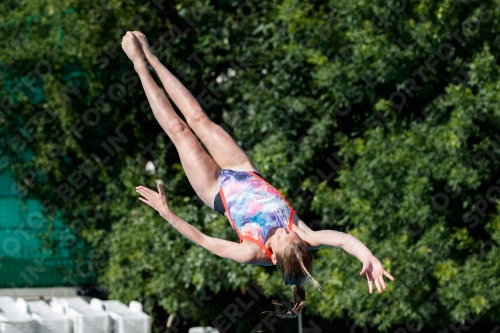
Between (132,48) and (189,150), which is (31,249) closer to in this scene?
(132,48)

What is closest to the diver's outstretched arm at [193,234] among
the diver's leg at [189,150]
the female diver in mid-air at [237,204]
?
the female diver in mid-air at [237,204]

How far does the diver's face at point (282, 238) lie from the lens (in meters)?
4.69

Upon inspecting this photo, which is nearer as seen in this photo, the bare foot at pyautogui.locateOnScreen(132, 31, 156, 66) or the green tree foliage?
the bare foot at pyautogui.locateOnScreen(132, 31, 156, 66)

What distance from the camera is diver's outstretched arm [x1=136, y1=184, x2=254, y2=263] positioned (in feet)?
15.2

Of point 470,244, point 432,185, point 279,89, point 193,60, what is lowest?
point 470,244

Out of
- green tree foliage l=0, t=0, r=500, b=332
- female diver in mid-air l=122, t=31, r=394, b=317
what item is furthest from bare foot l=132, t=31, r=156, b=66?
green tree foliage l=0, t=0, r=500, b=332

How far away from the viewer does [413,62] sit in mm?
8320

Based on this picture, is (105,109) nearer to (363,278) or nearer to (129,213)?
(129,213)

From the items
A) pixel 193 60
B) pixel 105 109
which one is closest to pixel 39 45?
pixel 105 109

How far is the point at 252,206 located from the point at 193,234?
1.98ft

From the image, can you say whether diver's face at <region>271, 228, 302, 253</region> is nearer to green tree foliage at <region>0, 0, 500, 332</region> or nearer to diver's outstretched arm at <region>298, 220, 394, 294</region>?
diver's outstretched arm at <region>298, 220, 394, 294</region>

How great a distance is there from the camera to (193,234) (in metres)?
4.65

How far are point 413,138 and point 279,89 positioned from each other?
1.58 m

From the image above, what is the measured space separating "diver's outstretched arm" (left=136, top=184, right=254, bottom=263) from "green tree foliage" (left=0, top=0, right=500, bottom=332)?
Answer: 11.5ft
